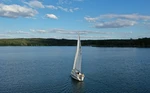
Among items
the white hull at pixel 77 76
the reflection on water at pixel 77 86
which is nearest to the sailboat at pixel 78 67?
the white hull at pixel 77 76

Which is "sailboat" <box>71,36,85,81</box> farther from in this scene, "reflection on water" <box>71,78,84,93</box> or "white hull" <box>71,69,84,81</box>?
"reflection on water" <box>71,78,84,93</box>

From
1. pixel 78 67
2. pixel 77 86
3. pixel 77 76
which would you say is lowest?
pixel 77 86

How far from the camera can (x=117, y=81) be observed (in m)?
57.7

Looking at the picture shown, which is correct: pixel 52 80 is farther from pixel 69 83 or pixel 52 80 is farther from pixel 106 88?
pixel 106 88

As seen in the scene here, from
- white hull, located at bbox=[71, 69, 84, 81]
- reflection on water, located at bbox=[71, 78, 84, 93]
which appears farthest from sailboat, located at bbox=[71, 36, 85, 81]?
reflection on water, located at bbox=[71, 78, 84, 93]

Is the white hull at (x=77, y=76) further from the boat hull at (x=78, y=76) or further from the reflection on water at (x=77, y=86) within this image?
the reflection on water at (x=77, y=86)

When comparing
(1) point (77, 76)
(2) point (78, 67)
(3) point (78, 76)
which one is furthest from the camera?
(2) point (78, 67)

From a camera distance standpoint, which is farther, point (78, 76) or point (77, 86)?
point (78, 76)

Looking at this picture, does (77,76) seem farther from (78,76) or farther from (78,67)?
(78,67)

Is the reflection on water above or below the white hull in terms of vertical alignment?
below

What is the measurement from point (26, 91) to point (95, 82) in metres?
17.5

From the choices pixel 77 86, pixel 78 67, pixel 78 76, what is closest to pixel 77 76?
pixel 78 76

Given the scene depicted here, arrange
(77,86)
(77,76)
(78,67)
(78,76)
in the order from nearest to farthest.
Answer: (77,86) < (78,76) < (77,76) < (78,67)

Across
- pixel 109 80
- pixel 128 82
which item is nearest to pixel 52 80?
pixel 109 80
